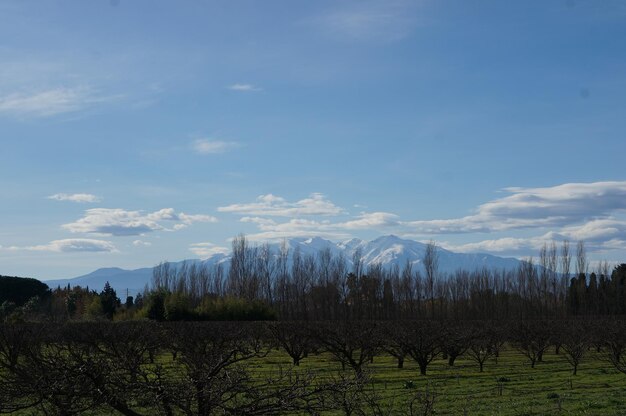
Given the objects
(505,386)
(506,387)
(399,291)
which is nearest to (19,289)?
(399,291)

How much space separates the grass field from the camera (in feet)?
64.2

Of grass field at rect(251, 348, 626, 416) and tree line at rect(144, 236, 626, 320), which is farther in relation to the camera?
tree line at rect(144, 236, 626, 320)

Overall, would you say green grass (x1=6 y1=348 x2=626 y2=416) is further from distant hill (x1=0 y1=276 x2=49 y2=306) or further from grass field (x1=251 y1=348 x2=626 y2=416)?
distant hill (x1=0 y1=276 x2=49 y2=306)

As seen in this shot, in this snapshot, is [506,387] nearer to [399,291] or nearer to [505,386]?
[505,386]

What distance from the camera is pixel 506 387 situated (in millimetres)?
26078

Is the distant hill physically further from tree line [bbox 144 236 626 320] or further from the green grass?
the green grass

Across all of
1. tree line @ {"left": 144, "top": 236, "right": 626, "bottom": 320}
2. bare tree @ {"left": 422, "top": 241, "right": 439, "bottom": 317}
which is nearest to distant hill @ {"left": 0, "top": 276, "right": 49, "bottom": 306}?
tree line @ {"left": 144, "top": 236, "right": 626, "bottom": 320}

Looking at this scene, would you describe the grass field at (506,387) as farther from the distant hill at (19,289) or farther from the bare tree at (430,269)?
the distant hill at (19,289)

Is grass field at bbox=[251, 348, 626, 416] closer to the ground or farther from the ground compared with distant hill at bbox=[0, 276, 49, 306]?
closer to the ground

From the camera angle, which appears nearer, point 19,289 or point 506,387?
point 506,387

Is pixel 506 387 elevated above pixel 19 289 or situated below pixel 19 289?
below

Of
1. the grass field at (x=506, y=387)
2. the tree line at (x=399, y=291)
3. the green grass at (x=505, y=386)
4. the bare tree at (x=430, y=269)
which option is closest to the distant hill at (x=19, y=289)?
the tree line at (x=399, y=291)

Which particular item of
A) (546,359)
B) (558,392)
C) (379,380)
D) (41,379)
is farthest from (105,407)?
(546,359)

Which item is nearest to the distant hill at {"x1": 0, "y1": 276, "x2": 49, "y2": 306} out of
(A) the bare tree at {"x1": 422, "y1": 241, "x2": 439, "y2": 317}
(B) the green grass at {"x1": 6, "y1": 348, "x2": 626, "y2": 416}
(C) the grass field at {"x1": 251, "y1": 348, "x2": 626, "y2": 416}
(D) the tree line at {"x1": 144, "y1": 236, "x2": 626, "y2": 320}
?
(D) the tree line at {"x1": 144, "y1": 236, "x2": 626, "y2": 320}
